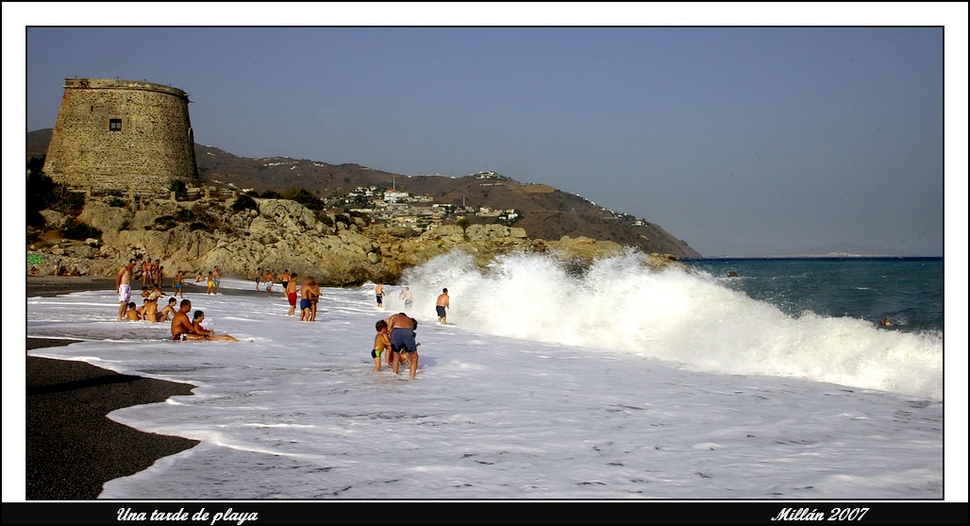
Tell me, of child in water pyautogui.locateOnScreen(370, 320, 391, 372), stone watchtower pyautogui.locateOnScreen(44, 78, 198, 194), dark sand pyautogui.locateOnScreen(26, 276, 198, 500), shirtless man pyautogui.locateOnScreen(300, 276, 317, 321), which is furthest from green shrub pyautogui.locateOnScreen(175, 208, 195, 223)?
child in water pyautogui.locateOnScreen(370, 320, 391, 372)

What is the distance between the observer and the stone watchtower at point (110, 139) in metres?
43.6

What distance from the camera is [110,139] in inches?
1730

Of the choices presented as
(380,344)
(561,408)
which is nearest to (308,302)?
(380,344)

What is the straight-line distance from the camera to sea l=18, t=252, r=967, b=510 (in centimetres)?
521

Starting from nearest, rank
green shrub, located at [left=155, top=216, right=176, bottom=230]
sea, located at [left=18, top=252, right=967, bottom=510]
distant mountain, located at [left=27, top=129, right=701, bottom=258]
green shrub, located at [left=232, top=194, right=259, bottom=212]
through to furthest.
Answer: sea, located at [left=18, top=252, right=967, bottom=510], green shrub, located at [left=155, top=216, right=176, bottom=230], green shrub, located at [left=232, top=194, right=259, bottom=212], distant mountain, located at [left=27, top=129, right=701, bottom=258]

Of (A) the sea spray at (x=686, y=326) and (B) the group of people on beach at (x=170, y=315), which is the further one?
(B) the group of people on beach at (x=170, y=315)

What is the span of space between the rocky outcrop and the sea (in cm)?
2115

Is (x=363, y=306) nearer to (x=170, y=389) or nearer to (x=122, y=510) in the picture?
(x=170, y=389)

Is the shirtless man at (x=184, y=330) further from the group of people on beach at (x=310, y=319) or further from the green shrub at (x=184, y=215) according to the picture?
the green shrub at (x=184, y=215)

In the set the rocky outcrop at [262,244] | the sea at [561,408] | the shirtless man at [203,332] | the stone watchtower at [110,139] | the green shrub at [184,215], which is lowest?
the sea at [561,408]

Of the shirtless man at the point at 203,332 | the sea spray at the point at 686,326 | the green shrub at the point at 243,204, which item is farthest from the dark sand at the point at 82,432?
the green shrub at the point at 243,204

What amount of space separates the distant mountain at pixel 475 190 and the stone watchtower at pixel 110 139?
6.80 m

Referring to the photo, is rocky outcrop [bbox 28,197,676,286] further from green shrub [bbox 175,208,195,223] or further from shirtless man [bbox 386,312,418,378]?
shirtless man [bbox 386,312,418,378]

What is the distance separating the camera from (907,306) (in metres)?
26.4
